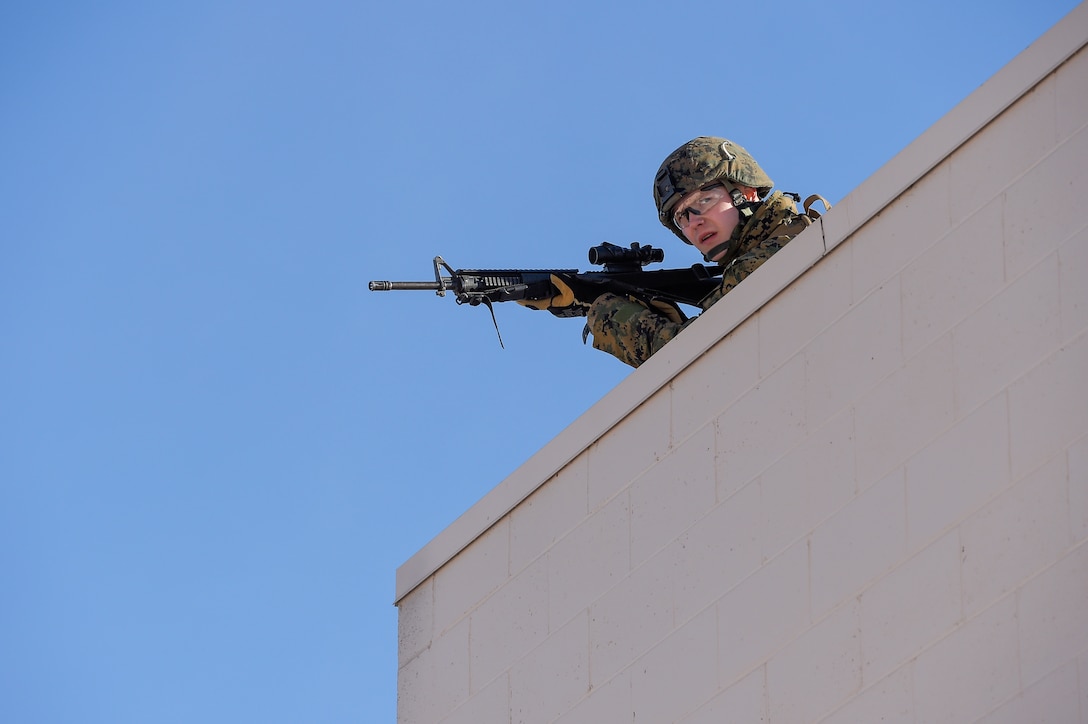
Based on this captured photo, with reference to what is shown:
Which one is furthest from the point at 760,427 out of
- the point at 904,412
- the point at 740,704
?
the point at 740,704

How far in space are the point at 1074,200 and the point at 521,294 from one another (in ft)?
14.8

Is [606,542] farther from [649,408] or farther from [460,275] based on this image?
[460,275]

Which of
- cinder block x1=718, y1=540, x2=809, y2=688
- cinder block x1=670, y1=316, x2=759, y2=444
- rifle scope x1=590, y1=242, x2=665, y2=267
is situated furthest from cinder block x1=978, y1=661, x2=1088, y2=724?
rifle scope x1=590, y1=242, x2=665, y2=267

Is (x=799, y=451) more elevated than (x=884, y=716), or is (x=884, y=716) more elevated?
(x=799, y=451)

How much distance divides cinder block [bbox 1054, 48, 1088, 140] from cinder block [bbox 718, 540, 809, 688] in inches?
57.0

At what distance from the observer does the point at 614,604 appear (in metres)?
5.70

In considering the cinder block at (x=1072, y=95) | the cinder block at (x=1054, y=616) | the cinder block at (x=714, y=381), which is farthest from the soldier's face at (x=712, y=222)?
the cinder block at (x=1054, y=616)

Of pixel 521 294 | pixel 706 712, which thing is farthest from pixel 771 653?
pixel 521 294

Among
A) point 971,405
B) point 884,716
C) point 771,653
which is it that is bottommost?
point 884,716

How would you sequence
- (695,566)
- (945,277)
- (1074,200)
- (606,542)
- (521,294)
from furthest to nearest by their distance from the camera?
(521,294)
(606,542)
(695,566)
(945,277)
(1074,200)

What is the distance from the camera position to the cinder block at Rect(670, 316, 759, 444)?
5.47 m

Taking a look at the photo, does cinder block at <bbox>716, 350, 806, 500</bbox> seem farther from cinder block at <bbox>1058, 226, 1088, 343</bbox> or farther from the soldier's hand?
the soldier's hand

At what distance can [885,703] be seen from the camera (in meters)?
4.60

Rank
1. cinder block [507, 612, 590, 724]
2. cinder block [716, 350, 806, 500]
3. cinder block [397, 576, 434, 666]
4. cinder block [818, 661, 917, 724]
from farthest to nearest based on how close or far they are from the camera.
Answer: cinder block [397, 576, 434, 666], cinder block [507, 612, 590, 724], cinder block [716, 350, 806, 500], cinder block [818, 661, 917, 724]
